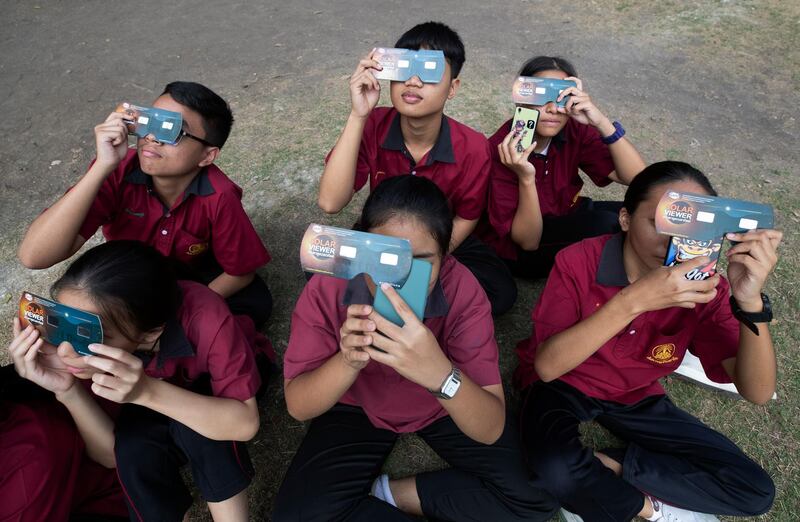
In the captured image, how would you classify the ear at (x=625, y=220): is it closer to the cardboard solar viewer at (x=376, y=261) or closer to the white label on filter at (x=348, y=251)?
the cardboard solar viewer at (x=376, y=261)

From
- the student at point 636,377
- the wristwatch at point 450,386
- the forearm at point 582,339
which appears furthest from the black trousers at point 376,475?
the wristwatch at point 450,386

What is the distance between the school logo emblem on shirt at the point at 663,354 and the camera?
1858mm

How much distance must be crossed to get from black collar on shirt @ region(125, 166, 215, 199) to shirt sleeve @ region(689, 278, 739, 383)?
201 cm

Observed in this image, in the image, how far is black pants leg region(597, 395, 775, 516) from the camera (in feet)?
5.99

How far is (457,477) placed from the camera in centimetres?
195

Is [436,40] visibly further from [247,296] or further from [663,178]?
[247,296]

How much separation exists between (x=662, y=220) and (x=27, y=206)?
12.3 ft

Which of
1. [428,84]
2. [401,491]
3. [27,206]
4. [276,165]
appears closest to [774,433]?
[401,491]

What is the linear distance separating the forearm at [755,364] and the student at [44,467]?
7.01ft

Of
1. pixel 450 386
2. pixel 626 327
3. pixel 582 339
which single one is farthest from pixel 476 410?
pixel 626 327

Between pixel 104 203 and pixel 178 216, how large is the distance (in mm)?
289

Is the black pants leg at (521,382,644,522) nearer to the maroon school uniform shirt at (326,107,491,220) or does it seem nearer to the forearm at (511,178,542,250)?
the forearm at (511,178,542,250)

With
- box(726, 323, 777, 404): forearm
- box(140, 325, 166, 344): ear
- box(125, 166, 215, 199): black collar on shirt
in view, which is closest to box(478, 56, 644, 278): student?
box(726, 323, 777, 404): forearm

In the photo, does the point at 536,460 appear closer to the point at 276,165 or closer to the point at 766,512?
the point at 766,512
